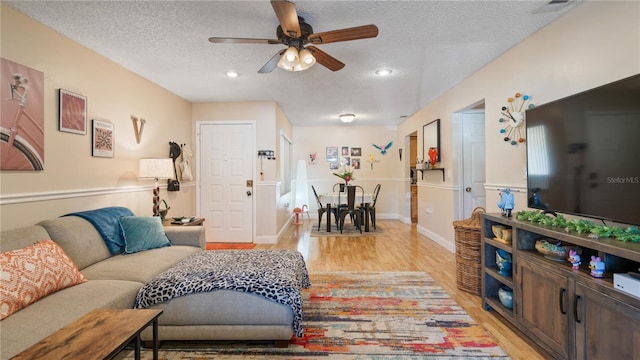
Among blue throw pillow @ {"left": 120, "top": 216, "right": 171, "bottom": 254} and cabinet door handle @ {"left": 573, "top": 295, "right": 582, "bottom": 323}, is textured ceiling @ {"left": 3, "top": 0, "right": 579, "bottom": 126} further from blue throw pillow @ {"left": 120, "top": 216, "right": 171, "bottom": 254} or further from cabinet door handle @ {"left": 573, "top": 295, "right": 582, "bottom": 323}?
cabinet door handle @ {"left": 573, "top": 295, "right": 582, "bottom": 323}

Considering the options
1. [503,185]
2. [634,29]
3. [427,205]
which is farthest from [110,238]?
[427,205]

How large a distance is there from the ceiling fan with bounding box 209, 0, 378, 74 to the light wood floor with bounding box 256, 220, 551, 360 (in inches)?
93.1

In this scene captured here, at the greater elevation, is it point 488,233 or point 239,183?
point 239,183

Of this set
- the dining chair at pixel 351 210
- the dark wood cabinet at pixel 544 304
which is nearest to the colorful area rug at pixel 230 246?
the dining chair at pixel 351 210

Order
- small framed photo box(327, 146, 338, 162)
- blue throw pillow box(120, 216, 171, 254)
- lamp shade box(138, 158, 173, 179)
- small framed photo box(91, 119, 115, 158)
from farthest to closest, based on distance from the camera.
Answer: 1. small framed photo box(327, 146, 338, 162)
2. lamp shade box(138, 158, 173, 179)
3. small framed photo box(91, 119, 115, 158)
4. blue throw pillow box(120, 216, 171, 254)

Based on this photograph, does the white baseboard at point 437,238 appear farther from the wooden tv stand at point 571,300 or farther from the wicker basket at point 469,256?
the wooden tv stand at point 571,300

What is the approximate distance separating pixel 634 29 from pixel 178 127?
502 centimetres

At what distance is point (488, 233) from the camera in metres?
2.46

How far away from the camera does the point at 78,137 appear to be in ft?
8.70

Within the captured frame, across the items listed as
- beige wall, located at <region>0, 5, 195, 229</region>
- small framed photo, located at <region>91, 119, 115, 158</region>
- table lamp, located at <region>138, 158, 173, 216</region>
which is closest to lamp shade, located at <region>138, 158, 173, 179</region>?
table lamp, located at <region>138, 158, 173, 216</region>

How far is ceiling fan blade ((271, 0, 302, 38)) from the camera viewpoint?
1748 mm

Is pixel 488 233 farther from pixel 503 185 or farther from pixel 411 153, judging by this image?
pixel 411 153

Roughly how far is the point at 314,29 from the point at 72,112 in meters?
2.36

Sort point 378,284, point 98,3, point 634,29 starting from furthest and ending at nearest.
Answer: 1. point 378,284
2. point 98,3
3. point 634,29
